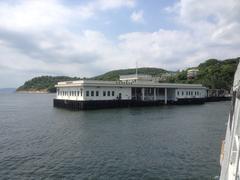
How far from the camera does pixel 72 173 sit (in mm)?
13562

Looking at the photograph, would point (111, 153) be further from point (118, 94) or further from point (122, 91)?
point (122, 91)

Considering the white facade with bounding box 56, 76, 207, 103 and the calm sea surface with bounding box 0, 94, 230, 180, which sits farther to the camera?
the white facade with bounding box 56, 76, 207, 103

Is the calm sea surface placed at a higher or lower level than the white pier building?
lower

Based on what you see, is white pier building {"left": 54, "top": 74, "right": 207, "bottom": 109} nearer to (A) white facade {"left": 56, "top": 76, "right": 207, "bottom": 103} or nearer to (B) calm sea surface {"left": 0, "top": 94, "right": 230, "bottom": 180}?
(A) white facade {"left": 56, "top": 76, "right": 207, "bottom": 103}

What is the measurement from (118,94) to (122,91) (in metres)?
1.15

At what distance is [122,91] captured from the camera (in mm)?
53469

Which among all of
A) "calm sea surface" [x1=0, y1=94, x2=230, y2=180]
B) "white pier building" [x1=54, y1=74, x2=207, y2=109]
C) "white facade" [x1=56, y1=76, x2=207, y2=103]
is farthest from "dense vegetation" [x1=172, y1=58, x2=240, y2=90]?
"calm sea surface" [x1=0, y1=94, x2=230, y2=180]

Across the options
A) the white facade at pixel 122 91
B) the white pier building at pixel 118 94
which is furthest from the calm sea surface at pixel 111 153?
the white facade at pixel 122 91

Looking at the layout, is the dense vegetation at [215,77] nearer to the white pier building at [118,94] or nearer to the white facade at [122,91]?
the white facade at [122,91]

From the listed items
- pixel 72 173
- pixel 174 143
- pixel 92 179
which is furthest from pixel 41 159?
pixel 174 143

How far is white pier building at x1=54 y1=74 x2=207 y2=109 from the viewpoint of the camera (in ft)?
157

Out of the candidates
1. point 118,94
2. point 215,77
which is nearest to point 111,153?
point 118,94

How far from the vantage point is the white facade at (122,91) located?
48.4m

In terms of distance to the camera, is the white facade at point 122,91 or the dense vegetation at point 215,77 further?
the dense vegetation at point 215,77
